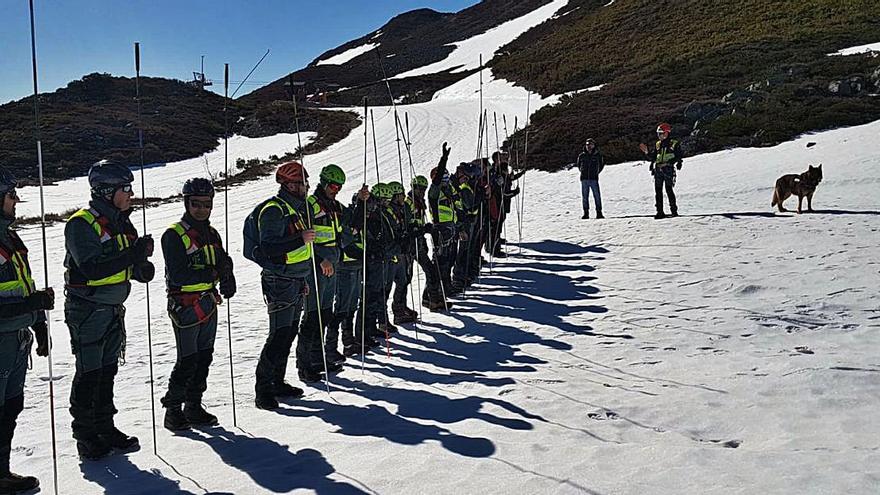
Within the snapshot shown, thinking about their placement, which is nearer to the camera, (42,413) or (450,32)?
(42,413)

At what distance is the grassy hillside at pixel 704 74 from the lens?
2247 cm

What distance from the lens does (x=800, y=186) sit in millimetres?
13453

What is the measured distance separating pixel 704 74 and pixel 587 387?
28.6m

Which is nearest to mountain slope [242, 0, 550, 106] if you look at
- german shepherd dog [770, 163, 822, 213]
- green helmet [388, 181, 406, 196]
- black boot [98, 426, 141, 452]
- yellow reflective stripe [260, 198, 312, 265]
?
german shepherd dog [770, 163, 822, 213]

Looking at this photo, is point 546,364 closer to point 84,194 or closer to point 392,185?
A: point 392,185

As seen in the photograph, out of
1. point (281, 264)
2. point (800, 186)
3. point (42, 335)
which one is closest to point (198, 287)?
point (281, 264)

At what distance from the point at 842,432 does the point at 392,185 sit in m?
5.88

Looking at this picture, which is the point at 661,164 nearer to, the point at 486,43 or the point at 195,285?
the point at 195,285

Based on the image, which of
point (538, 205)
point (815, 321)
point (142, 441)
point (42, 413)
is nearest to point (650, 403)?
point (815, 321)

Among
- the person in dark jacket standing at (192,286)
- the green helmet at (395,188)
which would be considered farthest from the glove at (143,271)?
the green helmet at (395,188)

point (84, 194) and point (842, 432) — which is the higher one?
point (84, 194)

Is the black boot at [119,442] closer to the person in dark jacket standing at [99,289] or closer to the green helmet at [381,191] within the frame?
the person in dark jacket standing at [99,289]

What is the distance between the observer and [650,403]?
5441mm

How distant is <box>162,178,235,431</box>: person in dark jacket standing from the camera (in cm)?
538
